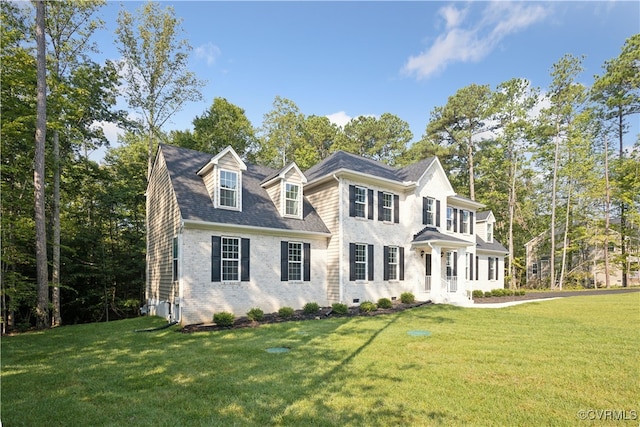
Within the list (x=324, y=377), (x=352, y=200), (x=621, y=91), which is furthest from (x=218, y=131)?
(x=621, y=91)

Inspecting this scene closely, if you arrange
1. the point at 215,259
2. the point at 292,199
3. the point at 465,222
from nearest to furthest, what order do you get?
the point at 215,259 → the point at 292,199 → the point at 465,222

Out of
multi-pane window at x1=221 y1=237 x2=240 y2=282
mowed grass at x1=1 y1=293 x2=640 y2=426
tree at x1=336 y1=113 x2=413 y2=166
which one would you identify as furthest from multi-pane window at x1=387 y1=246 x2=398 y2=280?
tree at x1=336 y1=113 x2=413 y2=166

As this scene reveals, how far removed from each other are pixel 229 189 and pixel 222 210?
974mm

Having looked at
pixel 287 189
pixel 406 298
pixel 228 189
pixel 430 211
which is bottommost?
pixel 406 298

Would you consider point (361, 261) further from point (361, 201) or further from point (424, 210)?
point (424, 210)

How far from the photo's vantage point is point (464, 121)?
34.8 m

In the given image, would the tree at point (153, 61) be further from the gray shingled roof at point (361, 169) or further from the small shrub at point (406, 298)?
the small shrub at point (406, 298)

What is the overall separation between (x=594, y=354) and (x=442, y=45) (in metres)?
13.6

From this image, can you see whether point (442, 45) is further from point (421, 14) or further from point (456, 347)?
point (456, 347)

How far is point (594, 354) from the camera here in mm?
7059

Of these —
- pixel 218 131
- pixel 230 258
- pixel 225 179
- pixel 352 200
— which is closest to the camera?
pixel 230 258

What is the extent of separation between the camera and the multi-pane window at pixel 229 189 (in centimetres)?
1309

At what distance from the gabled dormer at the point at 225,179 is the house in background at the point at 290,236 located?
0.04 m

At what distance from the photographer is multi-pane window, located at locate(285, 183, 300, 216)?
49.3 ft
